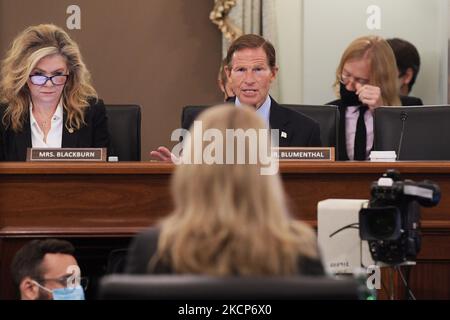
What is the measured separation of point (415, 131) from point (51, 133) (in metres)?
1.84

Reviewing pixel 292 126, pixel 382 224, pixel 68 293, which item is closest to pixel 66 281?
pixel 68 293

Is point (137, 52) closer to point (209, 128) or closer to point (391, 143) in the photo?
point (391, 143)

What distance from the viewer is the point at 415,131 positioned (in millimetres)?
5129

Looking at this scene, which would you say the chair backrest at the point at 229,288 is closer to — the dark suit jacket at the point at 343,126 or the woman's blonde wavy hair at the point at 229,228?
the woman's blonde wavy hair at the point at 229,228

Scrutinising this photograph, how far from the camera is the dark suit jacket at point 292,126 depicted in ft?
17.1

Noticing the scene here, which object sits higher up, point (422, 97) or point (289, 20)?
point (289, 20)

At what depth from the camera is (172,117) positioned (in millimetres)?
7133

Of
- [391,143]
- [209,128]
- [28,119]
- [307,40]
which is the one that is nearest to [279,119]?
[391,143]

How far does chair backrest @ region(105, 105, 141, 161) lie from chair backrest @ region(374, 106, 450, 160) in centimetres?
122

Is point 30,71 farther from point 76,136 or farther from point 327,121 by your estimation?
point 327,121

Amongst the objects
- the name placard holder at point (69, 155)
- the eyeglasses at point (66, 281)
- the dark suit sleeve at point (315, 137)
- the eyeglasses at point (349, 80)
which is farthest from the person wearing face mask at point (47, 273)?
the eyeglasses at point (349, 80)

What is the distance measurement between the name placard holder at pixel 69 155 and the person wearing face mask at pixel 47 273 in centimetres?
98

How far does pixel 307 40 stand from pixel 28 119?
2378 mm
